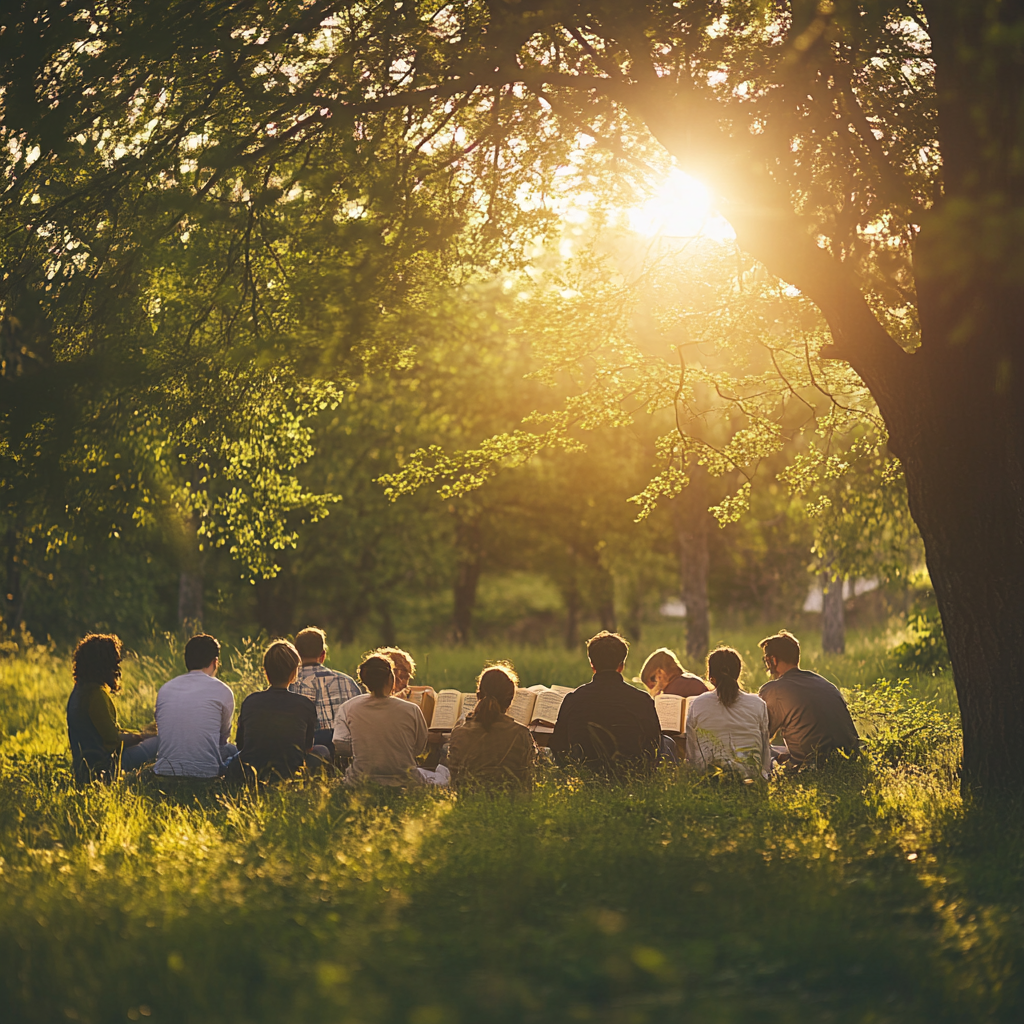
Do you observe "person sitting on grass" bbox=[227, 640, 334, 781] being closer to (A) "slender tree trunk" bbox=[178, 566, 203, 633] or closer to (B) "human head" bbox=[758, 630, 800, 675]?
(B) "human head" bbox=[758, 630, 800, 675]

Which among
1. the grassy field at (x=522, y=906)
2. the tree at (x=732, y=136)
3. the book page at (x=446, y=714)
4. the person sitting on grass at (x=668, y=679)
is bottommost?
the grassy field at (x=522, y=906)

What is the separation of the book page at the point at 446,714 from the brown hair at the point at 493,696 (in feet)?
4.04

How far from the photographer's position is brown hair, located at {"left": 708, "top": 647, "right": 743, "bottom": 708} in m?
7.44

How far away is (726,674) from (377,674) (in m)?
2.54

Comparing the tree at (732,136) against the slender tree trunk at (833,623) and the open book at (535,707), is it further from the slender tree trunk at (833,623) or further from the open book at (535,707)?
the slender tree trunk at (833,623)

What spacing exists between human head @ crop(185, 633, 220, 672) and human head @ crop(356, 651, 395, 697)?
5.19 ft

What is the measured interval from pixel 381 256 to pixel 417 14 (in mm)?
2402

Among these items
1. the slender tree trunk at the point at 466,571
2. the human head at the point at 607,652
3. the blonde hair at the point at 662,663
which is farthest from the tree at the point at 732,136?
the slender tree trunk at the point at 466,571

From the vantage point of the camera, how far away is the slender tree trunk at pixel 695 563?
62.5ft

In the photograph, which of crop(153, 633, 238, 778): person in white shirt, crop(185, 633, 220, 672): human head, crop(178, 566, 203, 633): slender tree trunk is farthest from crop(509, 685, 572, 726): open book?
crop(178, 566, 203, 633): slender tree trunk

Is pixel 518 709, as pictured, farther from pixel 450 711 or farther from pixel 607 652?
pixel 607 652

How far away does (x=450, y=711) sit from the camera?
8.37 meters

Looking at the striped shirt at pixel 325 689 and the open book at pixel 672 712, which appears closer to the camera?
the open book at pixel 672 712

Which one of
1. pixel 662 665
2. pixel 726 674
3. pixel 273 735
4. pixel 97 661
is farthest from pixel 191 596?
pixel 726 674
